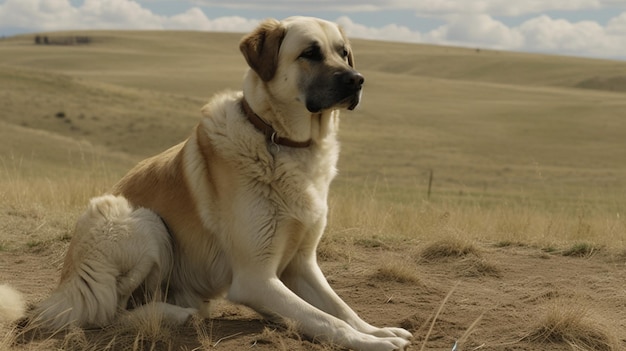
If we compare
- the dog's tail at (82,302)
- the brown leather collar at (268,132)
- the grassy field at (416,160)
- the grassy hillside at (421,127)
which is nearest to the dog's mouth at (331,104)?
the brown leather collar at (268,132)

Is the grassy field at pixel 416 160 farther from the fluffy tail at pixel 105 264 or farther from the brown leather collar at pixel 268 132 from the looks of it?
the brown leather collar at pixel 268 132

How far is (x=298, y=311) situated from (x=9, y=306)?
5.93 feet

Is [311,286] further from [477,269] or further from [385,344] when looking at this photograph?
[477,269]

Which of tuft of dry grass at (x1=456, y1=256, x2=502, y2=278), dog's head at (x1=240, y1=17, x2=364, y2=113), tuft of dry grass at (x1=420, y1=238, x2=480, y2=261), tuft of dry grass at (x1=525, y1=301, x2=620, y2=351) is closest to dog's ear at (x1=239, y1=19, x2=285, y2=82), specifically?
dog's head at (x1=240, y1=17, x2=364, y2=113)

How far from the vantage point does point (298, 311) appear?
4.63m

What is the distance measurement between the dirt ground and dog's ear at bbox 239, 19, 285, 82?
1547mm

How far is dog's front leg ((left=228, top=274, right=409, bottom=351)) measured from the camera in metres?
4.51

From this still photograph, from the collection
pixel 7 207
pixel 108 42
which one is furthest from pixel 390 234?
pixel 108 42

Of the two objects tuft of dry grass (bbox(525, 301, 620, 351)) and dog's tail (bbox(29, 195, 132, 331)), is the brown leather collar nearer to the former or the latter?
dog's tail (bbox(29, 195, 132, 331))

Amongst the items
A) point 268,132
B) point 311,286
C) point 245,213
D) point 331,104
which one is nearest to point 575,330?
point 311,286

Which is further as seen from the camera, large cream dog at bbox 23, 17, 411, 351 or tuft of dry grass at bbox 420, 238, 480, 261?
tuft of dry grass at bbox 420, 238, 480, 261

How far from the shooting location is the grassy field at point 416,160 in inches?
269

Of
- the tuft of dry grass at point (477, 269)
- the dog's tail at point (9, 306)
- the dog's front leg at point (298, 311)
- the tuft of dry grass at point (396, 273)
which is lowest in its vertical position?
the tuft of dry grass at point (477, 269)

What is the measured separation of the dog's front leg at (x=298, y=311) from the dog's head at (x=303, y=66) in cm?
108
